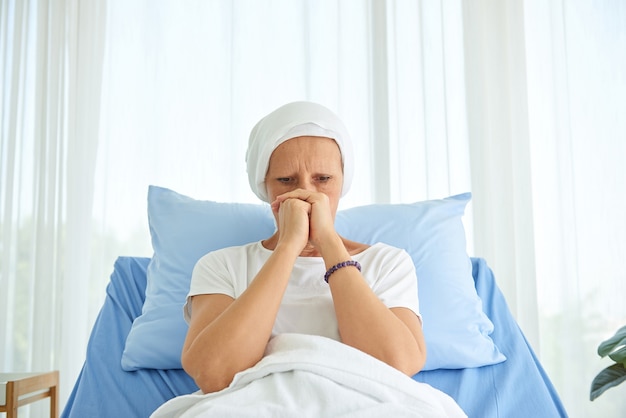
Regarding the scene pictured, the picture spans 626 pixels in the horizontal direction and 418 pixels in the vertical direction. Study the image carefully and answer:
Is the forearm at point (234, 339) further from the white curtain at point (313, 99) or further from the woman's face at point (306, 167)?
the white curtain at point (313, 99)

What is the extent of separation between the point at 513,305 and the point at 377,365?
1821 mm

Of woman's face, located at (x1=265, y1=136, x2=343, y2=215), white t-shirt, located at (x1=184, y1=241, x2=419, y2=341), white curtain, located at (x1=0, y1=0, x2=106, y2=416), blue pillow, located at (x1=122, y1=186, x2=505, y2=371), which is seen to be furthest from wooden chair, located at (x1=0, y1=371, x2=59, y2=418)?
woman's face, located at (x1=265, y1=136, x2=343, y2=215)

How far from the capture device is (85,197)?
115 inches

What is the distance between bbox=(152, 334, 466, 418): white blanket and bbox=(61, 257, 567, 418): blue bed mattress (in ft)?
1.52

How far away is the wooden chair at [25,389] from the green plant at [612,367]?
1.85m

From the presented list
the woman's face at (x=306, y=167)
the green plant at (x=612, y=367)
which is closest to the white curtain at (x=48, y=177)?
the woman's face at (x=306, y=167)

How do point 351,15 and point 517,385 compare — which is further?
point 351,15

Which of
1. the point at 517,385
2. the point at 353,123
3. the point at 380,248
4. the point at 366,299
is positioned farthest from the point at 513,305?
the point at 366,299

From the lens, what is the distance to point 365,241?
193cm

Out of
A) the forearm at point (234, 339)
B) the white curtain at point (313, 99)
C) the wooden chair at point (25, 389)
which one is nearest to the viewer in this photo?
the forearm at point (234, 339)

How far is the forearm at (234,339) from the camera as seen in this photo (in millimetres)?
1282

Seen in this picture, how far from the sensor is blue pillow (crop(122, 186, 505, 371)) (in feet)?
5.70

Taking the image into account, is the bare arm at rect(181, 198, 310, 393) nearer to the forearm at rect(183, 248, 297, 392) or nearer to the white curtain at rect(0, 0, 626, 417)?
the forearm at rect(183, 248, 297, 392)

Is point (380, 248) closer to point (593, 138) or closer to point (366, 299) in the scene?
point (366, 299)
